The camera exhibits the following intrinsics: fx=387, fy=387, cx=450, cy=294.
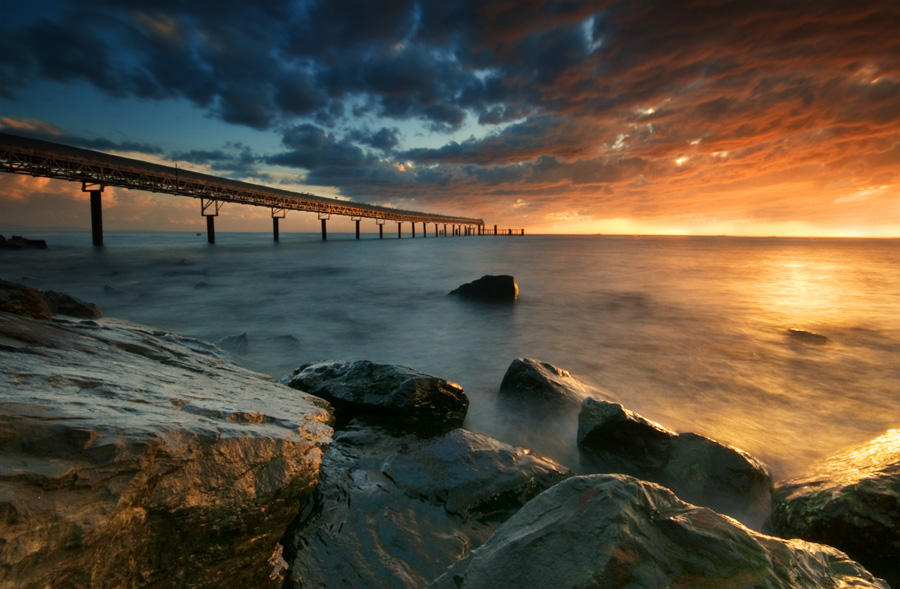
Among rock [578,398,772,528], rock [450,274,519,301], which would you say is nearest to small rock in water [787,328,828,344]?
rock [450,274,519,301]

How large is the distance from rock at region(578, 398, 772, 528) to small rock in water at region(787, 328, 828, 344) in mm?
6951

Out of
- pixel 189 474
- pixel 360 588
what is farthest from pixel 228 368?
pixel 360 588

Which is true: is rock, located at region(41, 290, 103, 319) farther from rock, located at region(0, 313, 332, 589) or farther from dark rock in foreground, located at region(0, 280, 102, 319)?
rock, located at region(0, 313, 332, 589)

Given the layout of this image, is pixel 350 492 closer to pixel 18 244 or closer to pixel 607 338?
pixel 607 338

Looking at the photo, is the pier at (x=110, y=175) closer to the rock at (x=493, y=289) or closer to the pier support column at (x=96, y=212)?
the pier support column at (x=96, y=212)

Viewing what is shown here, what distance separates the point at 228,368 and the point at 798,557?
13.9ft

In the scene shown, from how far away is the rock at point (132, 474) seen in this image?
1.37 m

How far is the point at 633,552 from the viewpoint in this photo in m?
1.38

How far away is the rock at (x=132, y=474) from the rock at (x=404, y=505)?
1.00 feet

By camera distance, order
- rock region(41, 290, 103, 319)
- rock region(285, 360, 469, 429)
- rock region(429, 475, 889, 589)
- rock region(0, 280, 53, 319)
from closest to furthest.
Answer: rock region(429, 475, 889, 589)
rock region(0, 280, 53, 319)
rock region(285, 360, 469, 429)
rock region(41, 290, 103, 319)

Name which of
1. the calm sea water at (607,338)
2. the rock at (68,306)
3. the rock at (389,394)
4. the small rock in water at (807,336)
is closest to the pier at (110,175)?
the calm sea water at (607,338)

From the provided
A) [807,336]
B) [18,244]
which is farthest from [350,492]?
[18,244]

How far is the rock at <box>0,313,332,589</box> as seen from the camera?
4.50ft

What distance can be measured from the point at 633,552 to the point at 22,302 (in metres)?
4.58
